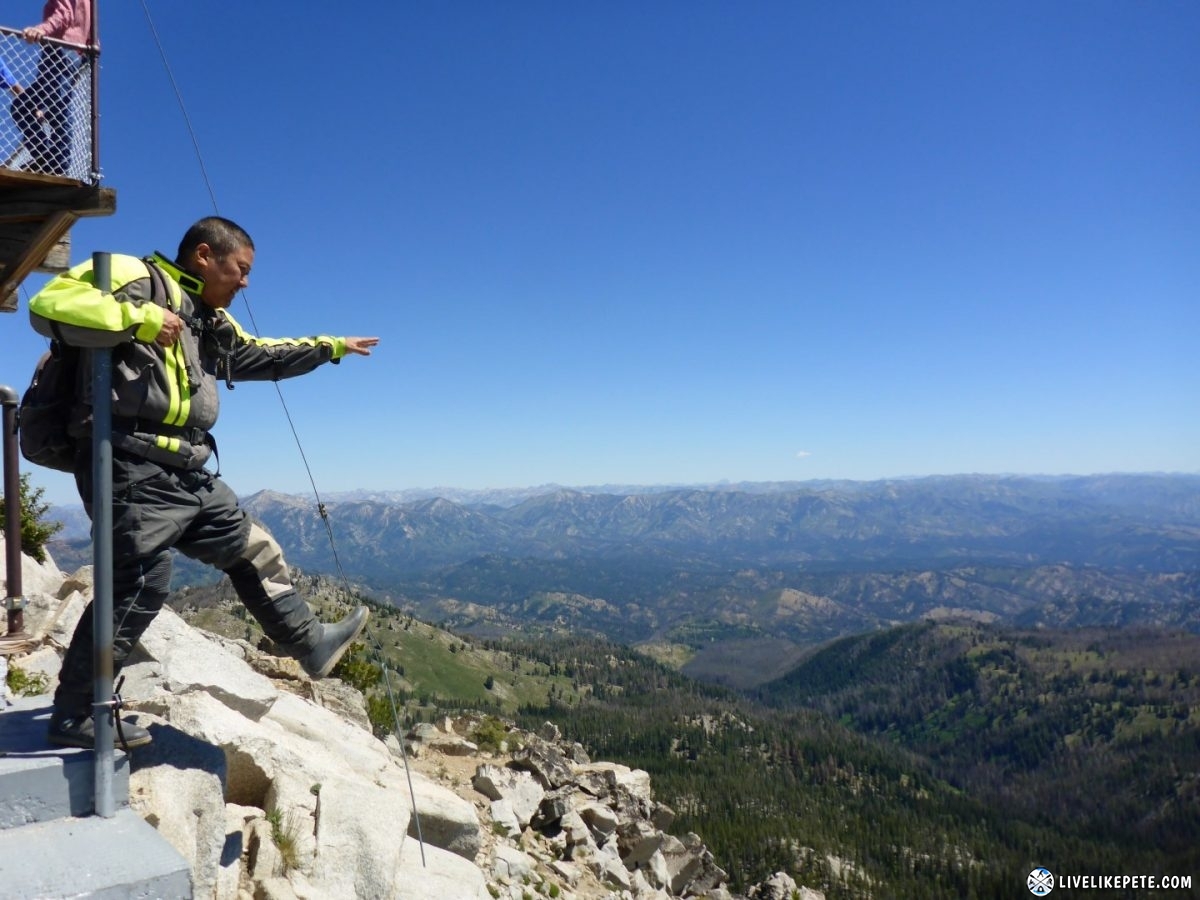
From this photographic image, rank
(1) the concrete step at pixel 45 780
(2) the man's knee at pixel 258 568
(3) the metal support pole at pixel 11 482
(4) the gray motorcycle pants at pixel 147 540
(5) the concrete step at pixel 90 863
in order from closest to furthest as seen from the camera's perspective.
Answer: (5) the concrete step at pixel 90 863
(1) the concrete step at pixel 45 780
(4) the gray motorcycle pants at pixel 147 540
(2) the man's knee at pixel 258 568
(3) the metal support pole at pixel 11 482

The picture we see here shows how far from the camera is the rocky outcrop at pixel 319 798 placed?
22.9 ft

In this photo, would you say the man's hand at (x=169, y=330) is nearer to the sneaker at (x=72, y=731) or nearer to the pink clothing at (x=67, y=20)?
the sneaker at (x=72, y=731)

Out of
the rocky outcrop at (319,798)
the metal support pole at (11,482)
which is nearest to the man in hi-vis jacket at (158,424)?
the rocky outcrop at (319,798)

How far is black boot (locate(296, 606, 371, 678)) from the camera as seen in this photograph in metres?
7.03

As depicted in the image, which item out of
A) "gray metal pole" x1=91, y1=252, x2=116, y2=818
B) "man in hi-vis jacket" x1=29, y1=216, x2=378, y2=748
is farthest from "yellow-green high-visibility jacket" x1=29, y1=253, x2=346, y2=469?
"gray metal pole" x1=91, y1=252, x2=116, y2=818

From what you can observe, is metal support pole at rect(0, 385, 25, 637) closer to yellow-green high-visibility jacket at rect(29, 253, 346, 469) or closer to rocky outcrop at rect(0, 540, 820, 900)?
rocky outcrop at rect(0, 540, 820, 900)

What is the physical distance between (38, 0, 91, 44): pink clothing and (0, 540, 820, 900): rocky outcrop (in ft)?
22.6

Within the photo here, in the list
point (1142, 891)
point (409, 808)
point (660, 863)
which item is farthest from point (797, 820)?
point (409, 808)

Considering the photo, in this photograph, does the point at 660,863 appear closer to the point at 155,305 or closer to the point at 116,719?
the point at 116,719

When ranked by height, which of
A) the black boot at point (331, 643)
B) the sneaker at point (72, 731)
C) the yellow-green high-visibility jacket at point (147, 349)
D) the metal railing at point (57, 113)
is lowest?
the sneaker at point (72, 731)

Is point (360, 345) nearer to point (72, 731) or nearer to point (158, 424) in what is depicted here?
point (158, 424)

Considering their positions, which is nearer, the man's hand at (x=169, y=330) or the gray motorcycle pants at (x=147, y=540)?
the man's hand at (x=169, y=330)

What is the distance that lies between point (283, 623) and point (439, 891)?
5.77 meters

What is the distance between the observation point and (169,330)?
5285 millimetres
